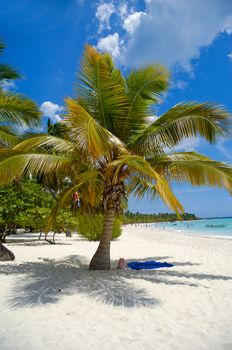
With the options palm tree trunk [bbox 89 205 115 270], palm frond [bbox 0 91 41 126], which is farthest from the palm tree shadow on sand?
palm frond [bbox 0 91 41 126]

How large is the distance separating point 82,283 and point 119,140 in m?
3.33

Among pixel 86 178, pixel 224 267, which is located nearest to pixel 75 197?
pixel 86 178

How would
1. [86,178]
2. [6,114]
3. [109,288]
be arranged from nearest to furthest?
[109,288] → [86,178] → [6,114]

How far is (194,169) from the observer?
28.4 ft

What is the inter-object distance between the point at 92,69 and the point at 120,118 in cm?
144

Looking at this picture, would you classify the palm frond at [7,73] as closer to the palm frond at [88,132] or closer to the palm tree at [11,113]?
the palm tree at [11,113]

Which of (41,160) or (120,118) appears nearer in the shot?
(41,160)

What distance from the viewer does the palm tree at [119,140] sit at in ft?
26.2

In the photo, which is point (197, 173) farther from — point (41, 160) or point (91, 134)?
point (41, 160)

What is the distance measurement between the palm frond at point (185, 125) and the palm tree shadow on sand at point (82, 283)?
11.2ft

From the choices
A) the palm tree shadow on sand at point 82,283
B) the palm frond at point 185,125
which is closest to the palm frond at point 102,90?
the palm frond at point 185,125

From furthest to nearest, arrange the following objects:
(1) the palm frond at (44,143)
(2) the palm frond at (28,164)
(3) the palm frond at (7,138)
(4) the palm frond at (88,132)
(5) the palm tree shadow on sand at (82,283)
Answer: (3) the palm frond at (7,138) → (1) the palm frond at (44,143) → (2) the palm frond at (28,164) → (4) the palm frond at (88,132) → (5) the palm tree shadow on sand at (82,283)

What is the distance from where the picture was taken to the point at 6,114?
10430mm

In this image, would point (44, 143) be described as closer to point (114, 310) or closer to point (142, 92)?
point (142, 92)
